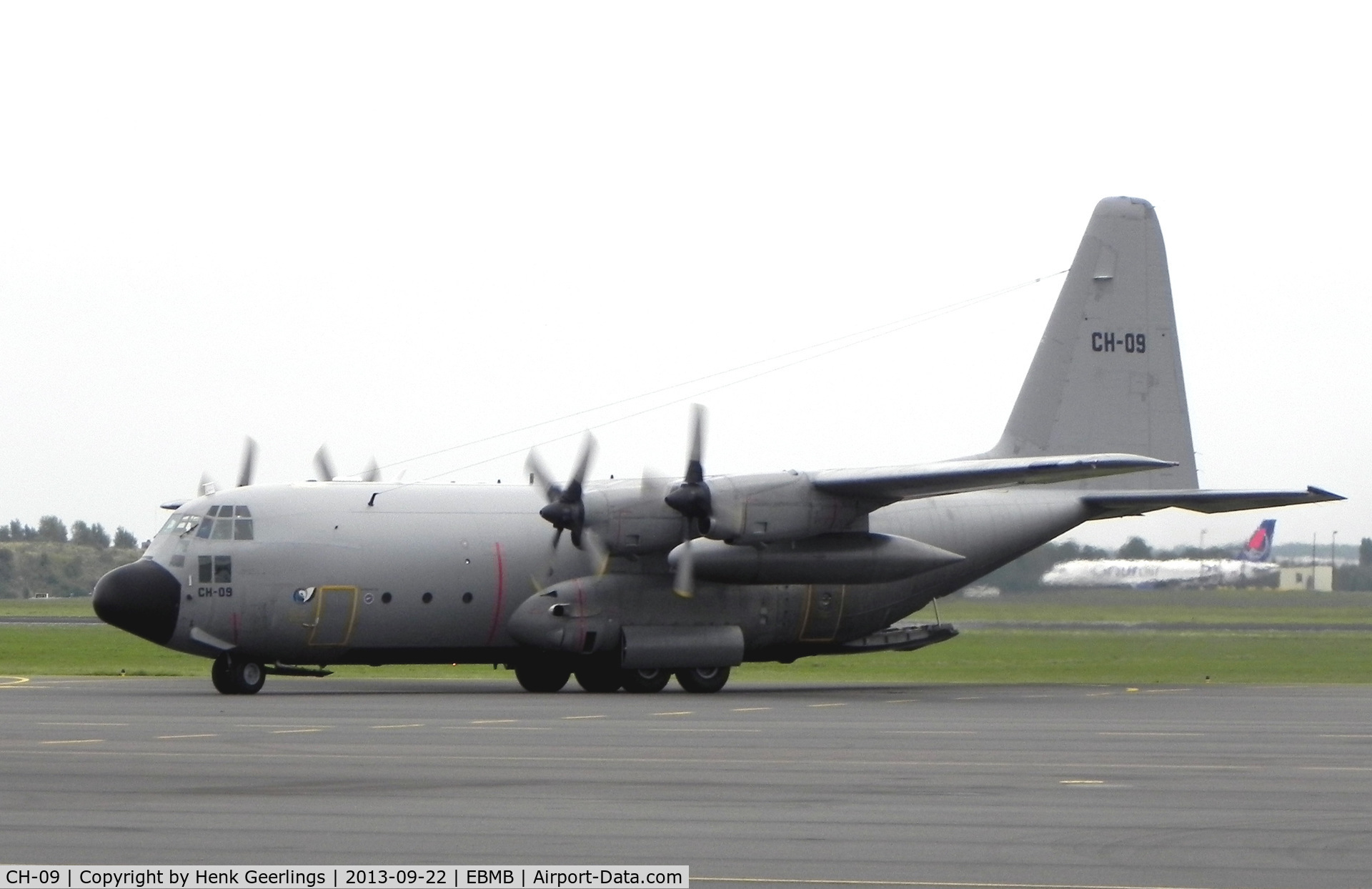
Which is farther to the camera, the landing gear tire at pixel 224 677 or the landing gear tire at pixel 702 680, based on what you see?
the landing gear tire at pixel 702 680

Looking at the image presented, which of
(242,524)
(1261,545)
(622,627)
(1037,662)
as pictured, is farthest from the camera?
(1261,545)

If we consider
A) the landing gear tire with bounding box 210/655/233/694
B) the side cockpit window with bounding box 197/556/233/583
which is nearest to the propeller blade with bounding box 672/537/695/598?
the side cockpit window with bounding box 197/556/233/583

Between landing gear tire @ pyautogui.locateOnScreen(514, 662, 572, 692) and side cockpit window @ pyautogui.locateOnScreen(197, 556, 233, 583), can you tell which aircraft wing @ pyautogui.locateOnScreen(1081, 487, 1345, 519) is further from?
side cockpit window @ pyautogui.locateOnScreen(197, 556, 233, 583)

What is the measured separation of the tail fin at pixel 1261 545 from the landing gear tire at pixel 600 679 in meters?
20.1

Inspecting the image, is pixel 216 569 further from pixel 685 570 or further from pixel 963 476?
pixel 963 476

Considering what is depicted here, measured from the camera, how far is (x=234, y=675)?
2830 cm

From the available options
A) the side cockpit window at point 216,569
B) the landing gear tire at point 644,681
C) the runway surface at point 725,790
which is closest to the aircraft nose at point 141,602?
the side cockpit window at point 216,569

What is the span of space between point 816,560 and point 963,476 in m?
2.72

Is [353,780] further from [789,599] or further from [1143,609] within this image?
[1143,609]

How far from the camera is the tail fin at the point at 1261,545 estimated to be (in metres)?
47.4

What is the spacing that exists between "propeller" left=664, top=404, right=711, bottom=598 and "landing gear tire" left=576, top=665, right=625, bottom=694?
2181mm

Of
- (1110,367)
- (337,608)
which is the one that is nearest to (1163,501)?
(1110,367)

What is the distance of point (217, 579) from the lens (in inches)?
1099

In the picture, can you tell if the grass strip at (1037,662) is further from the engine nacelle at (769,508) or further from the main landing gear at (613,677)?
the engine nacelle at (769,508)
